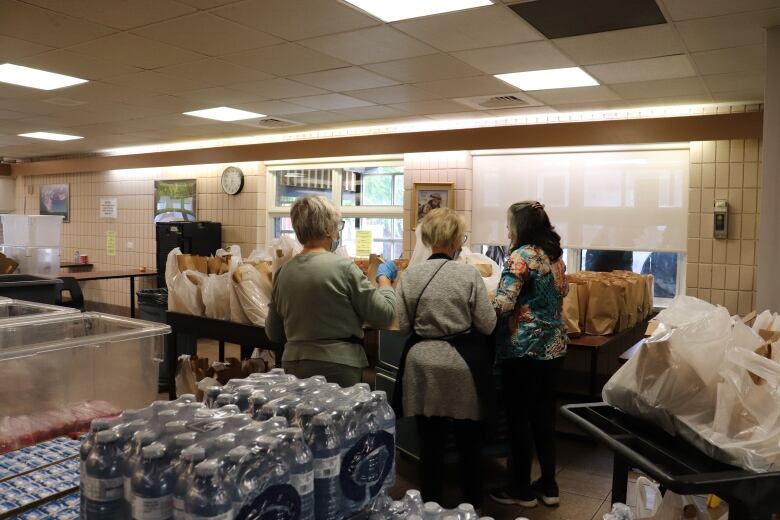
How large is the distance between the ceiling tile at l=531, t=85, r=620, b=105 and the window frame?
2.19 metres

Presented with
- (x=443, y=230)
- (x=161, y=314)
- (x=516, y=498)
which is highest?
(x=443, y=230)

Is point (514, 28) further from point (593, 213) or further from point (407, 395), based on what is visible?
point (593, 213)

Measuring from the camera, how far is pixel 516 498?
324cm

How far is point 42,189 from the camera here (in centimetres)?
1127

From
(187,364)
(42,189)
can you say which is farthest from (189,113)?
(42,189)

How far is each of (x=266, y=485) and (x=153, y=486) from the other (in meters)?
0.19

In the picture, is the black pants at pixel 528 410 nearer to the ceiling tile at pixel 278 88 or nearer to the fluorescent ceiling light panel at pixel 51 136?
the ceiling tile at pixel 278 88

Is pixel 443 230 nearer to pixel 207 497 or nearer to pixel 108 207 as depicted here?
pixel 207 497

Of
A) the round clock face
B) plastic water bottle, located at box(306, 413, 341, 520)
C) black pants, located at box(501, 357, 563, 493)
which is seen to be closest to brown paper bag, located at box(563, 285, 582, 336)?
black pants, located at box(501, 357, 563, 493)

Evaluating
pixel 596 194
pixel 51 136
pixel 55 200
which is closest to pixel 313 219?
pixel 596 194

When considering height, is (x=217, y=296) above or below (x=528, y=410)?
above

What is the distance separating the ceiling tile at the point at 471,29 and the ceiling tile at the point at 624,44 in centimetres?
30

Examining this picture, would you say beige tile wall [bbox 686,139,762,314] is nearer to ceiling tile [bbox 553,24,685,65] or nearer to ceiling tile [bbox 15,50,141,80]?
ceiling tile [bbox 553,24,685,65]

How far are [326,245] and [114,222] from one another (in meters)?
8.62
